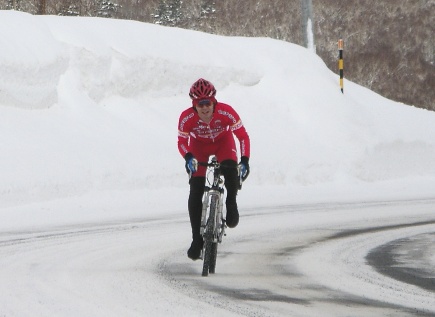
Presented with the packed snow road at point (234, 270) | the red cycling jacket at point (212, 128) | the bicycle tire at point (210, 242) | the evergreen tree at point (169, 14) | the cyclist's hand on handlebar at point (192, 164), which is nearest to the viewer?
the packed snow road at point (234, 270)

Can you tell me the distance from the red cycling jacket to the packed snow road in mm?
1195

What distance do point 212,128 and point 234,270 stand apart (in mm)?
1414

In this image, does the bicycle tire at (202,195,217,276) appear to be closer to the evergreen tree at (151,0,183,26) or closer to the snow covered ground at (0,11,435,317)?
the snow covered ground at (0,11,435,317)

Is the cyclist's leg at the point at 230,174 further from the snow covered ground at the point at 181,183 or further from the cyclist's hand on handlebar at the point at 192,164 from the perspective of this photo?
the snow covered ground at the point at 181,183

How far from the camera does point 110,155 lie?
1697 centimetres

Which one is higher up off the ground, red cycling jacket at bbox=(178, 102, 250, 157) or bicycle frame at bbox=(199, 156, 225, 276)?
red cycling jacket at bbox=(178, 102, 250, 157)

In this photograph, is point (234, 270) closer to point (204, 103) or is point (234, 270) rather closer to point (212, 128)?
point (212, 128)

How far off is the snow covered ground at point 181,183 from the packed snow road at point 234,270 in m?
0.02

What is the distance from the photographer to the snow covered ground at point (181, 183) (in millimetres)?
7742

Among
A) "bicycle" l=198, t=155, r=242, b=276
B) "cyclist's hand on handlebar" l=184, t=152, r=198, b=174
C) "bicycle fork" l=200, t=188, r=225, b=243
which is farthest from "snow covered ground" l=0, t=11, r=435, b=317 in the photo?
"cyclist's hand on handlebar" l=184, t=152, r=198, b=174

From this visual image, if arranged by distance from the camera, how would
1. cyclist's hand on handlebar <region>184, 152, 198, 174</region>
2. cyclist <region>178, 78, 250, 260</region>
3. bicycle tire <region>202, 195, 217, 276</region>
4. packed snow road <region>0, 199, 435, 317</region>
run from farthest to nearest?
cyclist <region>178, 78, 250, 260</region>
cyclist's hand on handlebar <region>184, 152, 198, 174</region>
bicycle tire <region>202, 195, 217, 276</region>
packed snow road <region>0, 199, 435, 317</region>

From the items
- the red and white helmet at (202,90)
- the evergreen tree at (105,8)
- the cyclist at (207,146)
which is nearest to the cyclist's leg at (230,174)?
the cyclist at (207,146)

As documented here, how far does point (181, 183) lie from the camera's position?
679 inches

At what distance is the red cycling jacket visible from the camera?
30.5ft
